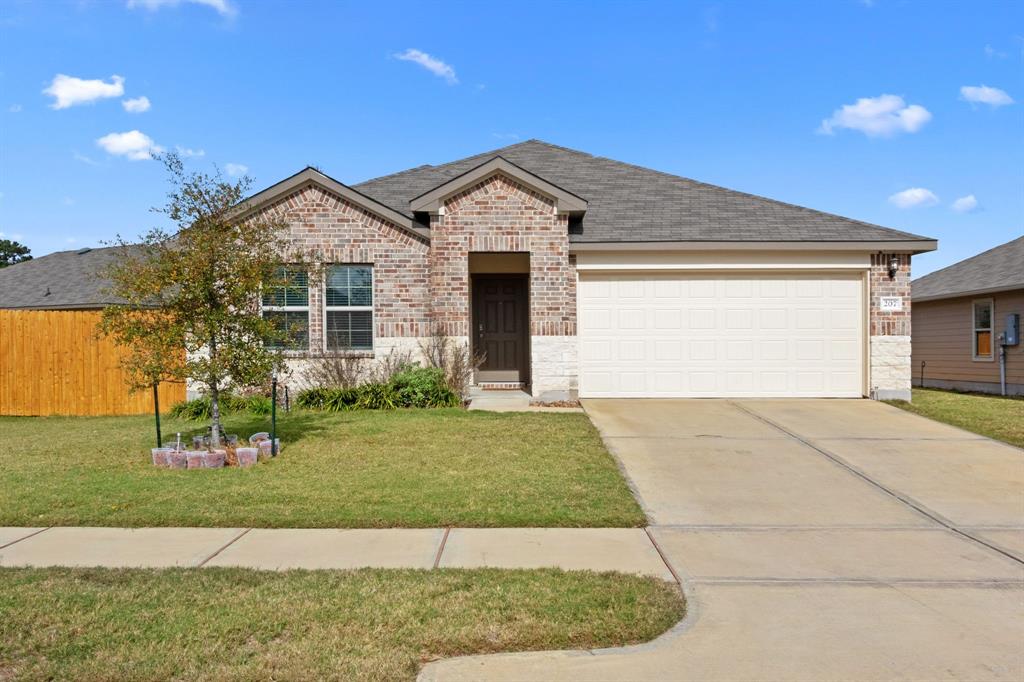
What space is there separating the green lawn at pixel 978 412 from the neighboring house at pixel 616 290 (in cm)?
93

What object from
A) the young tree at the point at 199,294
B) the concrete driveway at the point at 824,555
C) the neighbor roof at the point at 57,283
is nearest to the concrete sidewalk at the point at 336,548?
the concrete driveway at the point at 824,555

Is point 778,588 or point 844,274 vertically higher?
point 844,274

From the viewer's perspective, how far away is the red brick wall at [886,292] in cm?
1338

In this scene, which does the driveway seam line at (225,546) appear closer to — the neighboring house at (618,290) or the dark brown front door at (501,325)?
the neighboring house at (618,290)

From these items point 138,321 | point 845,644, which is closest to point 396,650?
point 845,644

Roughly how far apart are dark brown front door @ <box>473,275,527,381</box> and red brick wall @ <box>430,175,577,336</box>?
6.29 ft

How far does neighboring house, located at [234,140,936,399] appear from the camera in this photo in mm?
13078

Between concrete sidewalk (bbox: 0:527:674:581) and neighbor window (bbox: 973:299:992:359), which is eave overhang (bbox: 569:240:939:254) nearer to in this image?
neighbor window (bbox: 973:299:992:359)

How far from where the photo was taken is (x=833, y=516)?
20.9 ft

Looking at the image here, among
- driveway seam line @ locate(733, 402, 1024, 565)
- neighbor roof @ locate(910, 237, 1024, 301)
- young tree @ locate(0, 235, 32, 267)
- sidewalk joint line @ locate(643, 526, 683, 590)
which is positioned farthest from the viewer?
young tree @ locate(0, 235, 32, 267)

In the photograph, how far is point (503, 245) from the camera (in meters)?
13.1

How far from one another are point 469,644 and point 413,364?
9.66 metres

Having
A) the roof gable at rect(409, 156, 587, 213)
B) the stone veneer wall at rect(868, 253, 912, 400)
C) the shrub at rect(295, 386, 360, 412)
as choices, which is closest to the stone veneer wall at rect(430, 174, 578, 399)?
the roof gable at rect(409, 156, 587, 213)

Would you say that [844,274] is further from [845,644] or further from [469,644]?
[469,644]
